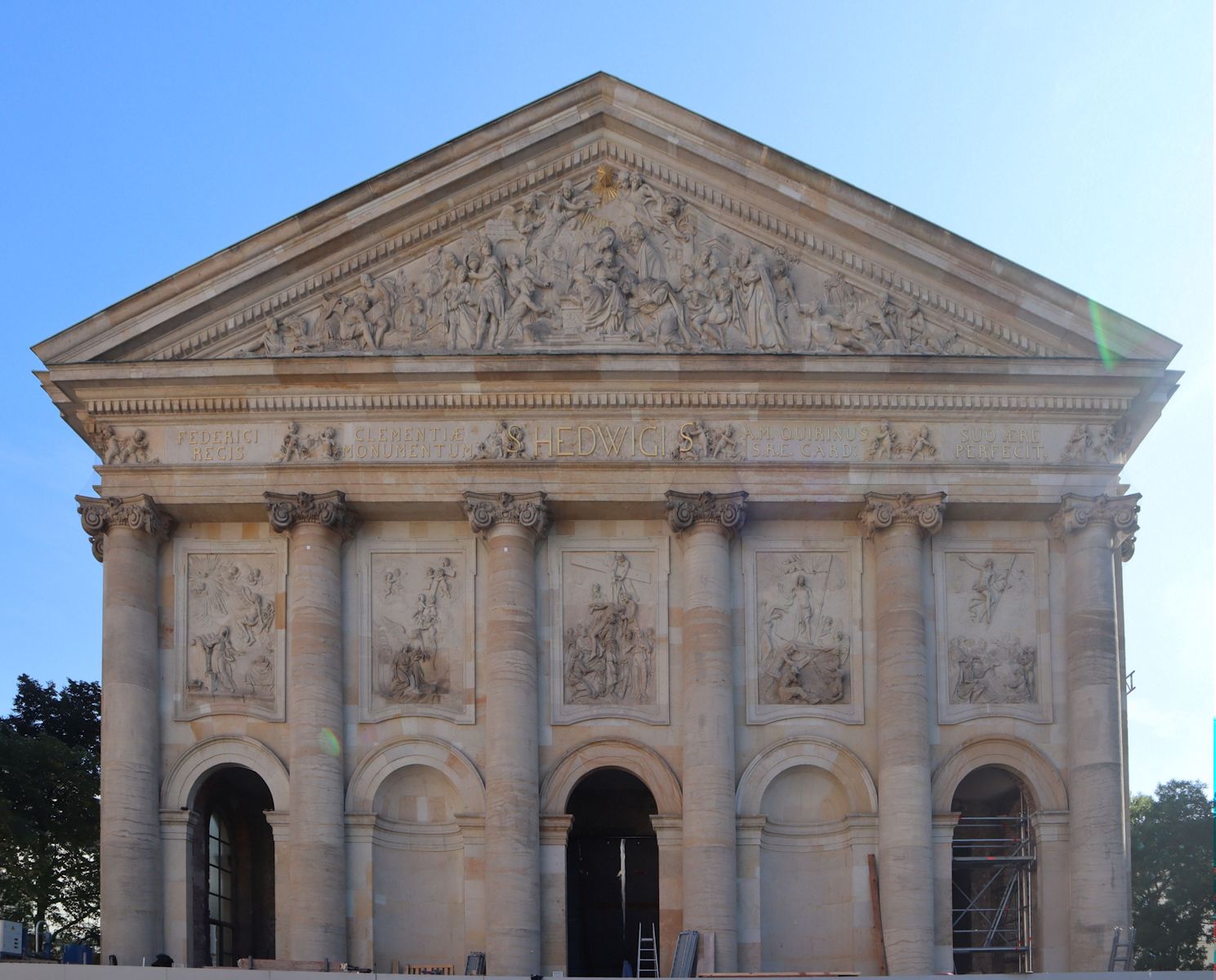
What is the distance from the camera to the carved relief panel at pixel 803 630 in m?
34.8

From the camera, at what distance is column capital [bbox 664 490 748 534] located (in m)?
Answer: 34.6

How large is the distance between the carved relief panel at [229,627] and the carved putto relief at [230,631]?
14 millimetres

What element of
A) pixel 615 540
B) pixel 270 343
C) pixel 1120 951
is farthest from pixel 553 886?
pixel 270 343

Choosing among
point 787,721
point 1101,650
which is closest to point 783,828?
point 787,721

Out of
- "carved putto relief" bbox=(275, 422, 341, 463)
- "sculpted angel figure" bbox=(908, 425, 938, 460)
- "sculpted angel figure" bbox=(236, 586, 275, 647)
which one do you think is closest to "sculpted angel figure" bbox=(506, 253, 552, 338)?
"carved putto relief" bbox=(275, 422, 341, 463)

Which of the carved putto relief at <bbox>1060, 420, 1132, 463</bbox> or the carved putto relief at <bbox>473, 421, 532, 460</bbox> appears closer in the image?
the carved putto relief at <bbox>473, 421, 532, 460</bbox>

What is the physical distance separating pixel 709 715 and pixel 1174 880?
3069 cm

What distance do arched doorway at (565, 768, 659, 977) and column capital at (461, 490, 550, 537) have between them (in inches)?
273

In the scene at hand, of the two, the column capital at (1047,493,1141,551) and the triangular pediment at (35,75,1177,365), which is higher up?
the triangular pediment at (35,75,1177,365)

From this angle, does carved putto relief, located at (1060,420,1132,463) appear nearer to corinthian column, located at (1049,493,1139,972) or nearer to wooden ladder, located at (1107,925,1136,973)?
corinthian column, located at (1049,493,1139,972)

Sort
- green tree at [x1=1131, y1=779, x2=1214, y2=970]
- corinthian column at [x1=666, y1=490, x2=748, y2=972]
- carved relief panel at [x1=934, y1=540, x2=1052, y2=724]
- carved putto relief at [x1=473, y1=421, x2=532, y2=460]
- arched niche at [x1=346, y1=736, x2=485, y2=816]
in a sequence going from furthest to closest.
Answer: green tree at [x1=1131, y1=779, x2=1214, y2=970]
carved putto relief at [x1=473, y1=421, x2=532, y2=460]
carved relief panel at [x1=934, y1=540, x2=1052, y2=724]
arched niche at [x1=346, y1=736, x2=485, y2=816]
corinthian column at [x1=666, y1=490, x2=748, y2=972]

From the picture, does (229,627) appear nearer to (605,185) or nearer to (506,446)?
(506,446)

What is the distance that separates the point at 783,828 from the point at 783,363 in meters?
8.22

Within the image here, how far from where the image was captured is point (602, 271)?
3566 centimetres
